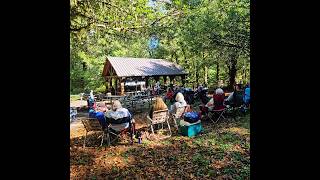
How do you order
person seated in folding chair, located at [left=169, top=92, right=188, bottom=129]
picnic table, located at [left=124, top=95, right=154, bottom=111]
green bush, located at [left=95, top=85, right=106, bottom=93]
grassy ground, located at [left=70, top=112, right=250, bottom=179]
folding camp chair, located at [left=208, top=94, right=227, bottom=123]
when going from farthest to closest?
green bush, located at [left=95, top=85, right=106, bottom=93] < picnic table, located at [left=124, top=95, right=154, bottom=111] < folding camp chair, located at [left=208, top=94, right=227, bottom=123] < person seated in folding chair, located at [left=169, top=92, right=188, bottom=129] < grassy ground, located at [left=70, top=112, right=250, bottom=179]

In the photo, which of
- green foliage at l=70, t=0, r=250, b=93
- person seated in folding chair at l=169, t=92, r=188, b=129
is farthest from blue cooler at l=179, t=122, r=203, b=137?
green foliage at l=70, t=0, r=250, b=93

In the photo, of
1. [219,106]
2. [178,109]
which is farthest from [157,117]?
[219,106]

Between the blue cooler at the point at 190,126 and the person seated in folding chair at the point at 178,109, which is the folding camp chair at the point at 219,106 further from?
the blue cooler at the point at 190,126

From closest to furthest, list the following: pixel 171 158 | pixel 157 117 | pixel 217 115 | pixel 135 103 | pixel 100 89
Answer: pixel 171 158 < pixel 157 117 < pixel 217 115 < pixel 135 103 < pixel 100 89

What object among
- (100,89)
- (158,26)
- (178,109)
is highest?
(158,26)

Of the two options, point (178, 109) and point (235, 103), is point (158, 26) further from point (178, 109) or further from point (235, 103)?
point (235, 103)

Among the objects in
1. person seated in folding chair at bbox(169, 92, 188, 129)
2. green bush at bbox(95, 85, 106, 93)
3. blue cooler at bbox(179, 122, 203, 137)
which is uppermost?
green bush at bbox(95, 85, 106, 93)

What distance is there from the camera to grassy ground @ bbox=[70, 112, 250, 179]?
5.84 metres

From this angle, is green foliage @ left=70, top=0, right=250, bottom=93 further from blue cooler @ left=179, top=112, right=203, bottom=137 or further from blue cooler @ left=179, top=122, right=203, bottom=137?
blue cooler @ left=179, top=122, right=203, bottom=137

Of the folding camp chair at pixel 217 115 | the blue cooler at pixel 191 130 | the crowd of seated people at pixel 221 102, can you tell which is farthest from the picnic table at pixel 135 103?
the blue cooler at pixel 191 130

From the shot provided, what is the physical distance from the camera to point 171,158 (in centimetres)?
679

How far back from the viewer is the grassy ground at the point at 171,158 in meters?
5.84
